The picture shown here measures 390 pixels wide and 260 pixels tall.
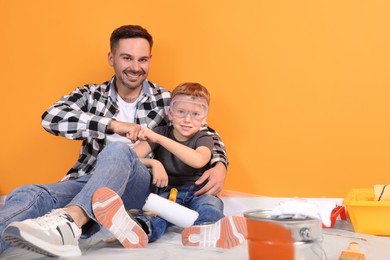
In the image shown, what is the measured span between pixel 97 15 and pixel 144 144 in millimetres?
853

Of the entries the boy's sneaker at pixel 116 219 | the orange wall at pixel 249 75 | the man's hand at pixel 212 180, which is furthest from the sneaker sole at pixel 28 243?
the orange wall at pixel 249 75

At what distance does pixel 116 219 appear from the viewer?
129cm

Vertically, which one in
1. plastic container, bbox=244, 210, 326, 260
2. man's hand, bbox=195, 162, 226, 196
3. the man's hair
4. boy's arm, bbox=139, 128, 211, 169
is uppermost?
the man's hair

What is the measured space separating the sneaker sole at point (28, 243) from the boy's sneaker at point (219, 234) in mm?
355

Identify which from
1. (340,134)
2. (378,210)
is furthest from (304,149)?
(378,210)

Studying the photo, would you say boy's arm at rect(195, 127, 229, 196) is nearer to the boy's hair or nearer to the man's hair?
the boy's hair

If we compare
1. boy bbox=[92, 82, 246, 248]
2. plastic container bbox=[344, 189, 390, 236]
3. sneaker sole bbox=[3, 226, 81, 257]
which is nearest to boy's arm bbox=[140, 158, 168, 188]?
A: boy bbox=[92, 82, 246, 248]

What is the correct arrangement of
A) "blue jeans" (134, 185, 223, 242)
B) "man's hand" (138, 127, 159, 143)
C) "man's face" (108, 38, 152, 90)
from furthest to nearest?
"man's face" (108, 38, 152, 90) → "man's hand" (138, 127, 159, 143) → "blue jeans" (134, 185, 223, 242)

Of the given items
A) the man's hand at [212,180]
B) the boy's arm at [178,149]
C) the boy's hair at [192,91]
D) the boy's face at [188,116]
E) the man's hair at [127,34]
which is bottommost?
the man's hand at [212,180]

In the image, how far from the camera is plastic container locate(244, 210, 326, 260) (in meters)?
0.96

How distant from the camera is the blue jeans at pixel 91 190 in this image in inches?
51.4

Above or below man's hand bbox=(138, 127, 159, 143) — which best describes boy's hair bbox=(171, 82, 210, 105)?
above

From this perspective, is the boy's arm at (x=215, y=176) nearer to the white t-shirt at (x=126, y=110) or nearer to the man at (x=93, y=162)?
the man at (x=93, y=162)

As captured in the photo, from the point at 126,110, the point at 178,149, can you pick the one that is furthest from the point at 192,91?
the point at 126,110
